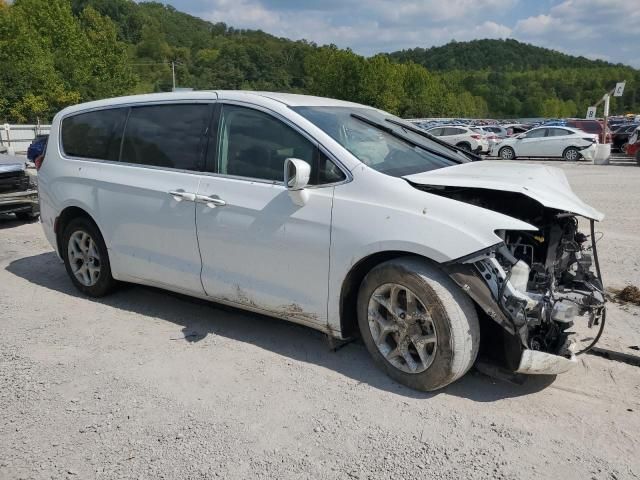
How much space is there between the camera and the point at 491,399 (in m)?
3.48

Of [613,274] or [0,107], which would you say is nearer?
[613,274]

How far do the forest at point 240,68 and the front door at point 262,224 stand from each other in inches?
1597

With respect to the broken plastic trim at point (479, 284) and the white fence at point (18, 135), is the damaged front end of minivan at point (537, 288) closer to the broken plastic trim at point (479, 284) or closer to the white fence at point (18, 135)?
the broken plastic trim at point (479, 284)

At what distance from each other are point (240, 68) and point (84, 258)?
276 feet

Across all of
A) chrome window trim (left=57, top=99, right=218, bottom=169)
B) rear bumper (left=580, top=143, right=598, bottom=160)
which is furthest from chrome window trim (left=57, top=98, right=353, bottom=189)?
rear bumper (left=580, top=143, right=598, bottom=160)

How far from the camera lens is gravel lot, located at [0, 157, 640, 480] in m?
2.90

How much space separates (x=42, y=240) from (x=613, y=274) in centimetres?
737

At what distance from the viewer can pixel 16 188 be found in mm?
9031

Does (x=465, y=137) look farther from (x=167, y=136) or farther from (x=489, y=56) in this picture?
(x=489, y=56)

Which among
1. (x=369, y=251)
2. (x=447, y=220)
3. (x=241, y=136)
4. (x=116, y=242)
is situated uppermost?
(x=241, y=136)

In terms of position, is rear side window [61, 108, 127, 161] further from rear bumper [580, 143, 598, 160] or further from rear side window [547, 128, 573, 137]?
rear side window [547, 128, 573, 137]

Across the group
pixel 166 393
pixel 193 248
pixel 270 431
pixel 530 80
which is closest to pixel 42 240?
pixel 193 248

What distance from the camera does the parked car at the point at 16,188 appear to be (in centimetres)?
879

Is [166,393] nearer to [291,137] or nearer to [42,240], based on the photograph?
[291,137]
